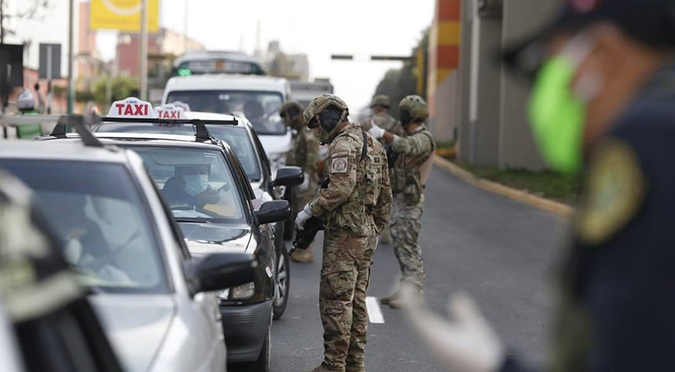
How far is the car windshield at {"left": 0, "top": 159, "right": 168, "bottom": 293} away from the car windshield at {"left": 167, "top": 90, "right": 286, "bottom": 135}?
1342cm

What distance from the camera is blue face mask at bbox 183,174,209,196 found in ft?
27.1

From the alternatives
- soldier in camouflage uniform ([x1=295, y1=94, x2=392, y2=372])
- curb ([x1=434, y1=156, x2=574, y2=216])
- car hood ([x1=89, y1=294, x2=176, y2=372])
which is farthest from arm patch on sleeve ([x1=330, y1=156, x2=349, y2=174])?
curb ([x1=434, y1=156, x2=574, y2=216])

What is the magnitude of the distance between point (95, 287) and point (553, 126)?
270cm

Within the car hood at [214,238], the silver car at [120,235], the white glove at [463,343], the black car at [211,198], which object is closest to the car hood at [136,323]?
the silver car at [120,235]

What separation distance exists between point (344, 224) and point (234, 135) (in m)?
4.55

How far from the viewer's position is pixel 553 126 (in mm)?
1960

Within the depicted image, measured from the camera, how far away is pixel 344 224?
756cm

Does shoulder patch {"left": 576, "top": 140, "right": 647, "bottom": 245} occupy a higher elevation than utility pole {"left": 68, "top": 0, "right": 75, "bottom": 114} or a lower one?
lower

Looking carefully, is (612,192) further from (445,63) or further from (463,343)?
(445,63)

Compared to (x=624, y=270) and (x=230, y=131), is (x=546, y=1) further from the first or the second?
(x=624, y=270)

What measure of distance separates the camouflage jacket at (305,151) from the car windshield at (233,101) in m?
3.68

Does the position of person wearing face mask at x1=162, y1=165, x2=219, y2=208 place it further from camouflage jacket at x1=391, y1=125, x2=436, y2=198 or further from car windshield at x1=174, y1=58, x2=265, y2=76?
car windshield at x1=174, y1=58, x2=265, y2=76

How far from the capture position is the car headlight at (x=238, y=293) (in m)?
6.82

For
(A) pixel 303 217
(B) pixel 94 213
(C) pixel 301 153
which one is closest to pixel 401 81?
(C) pixel 301 153
